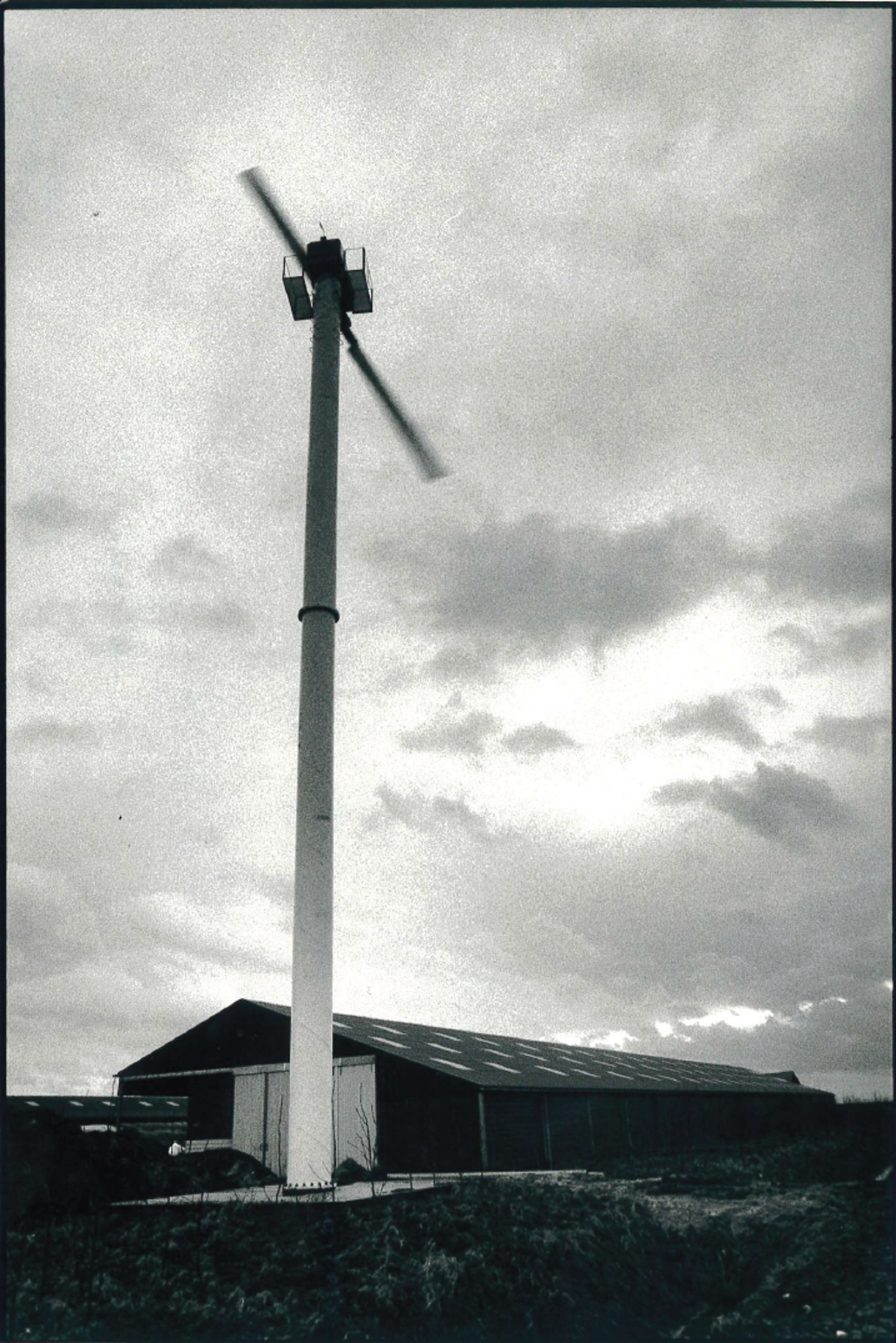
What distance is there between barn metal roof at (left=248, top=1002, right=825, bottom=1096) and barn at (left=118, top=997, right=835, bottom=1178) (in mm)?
112

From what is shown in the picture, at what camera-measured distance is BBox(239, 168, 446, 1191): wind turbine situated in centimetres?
2106

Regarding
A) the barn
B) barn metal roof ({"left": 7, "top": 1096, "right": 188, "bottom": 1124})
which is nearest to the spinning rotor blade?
the barn

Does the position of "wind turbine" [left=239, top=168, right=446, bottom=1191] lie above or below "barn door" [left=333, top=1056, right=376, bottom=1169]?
above

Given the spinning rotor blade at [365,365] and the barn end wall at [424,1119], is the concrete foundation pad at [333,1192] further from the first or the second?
the spinning rotor blade at [365,365]

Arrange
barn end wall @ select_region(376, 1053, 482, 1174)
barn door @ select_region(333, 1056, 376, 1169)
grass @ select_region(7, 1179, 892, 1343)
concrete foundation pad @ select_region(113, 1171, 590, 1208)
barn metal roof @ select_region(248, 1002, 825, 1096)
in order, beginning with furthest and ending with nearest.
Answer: barn metal roof @ select_region(248, 1002, 825, 1096)
barn door @ select_region(333, 1056, 376, 1169)
barn end wall @ select_region(376, 1053, 482, 1174)
concrete foundation pad @ select_region(113, 1171, 590, 1208)
grass @ select_region(7, 1179, 892, 1343)

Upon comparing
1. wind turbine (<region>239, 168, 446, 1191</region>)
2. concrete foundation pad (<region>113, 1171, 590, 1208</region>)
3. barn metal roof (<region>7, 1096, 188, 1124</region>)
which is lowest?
barn metal roof (<region>7, 1096, 188, 1124</region>)

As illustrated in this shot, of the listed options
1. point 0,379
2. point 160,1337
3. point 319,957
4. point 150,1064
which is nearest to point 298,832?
point 319,957

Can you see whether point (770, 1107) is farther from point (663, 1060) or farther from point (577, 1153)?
point (577, 1153)

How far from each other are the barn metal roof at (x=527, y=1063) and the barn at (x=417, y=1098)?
11cm

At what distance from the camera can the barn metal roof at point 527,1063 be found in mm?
28906

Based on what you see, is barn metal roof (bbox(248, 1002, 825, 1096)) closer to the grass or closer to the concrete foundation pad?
the concrete foundation pad

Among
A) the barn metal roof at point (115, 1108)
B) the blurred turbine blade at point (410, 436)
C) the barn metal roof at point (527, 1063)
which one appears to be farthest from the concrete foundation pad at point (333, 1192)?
the barn metal roof at point (115, 1108)

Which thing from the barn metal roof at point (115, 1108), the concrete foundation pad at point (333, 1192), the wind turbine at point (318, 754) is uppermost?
the wind turbine at point (318, 754)

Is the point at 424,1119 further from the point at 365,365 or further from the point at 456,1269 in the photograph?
the point at 365,365
